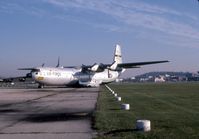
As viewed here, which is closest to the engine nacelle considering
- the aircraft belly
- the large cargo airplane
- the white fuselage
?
the large cargo airplane

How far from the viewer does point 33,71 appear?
2699 inches

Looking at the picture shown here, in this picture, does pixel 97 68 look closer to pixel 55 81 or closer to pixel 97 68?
pixel 97 68

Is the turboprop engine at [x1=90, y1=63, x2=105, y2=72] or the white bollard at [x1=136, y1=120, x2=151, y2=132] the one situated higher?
the turboprop engine at [x1=90, y1=63, x2=105, y2=72]

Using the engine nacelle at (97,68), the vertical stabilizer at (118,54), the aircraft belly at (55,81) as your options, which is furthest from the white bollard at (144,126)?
the vertical stabilizer at (118,54)

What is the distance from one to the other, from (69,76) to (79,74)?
2897 millimetres

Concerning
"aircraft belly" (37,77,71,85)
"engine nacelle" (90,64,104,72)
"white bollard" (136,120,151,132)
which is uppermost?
"engine nacelle" (90,64,104,72)

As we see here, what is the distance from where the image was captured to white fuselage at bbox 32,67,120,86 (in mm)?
68500

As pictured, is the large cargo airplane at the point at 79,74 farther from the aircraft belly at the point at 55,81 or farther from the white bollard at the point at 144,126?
the white bollard at the point at 144,126

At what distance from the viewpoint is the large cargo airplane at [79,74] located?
68750mm

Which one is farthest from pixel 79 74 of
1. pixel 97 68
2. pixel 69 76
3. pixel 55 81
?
pixel 55 81

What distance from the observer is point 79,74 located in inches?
2958

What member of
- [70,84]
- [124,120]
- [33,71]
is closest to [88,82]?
[70,84]

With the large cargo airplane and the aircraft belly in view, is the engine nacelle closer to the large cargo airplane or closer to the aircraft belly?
the large cargo airplane

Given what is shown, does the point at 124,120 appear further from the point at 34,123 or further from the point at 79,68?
the point at 79,68
